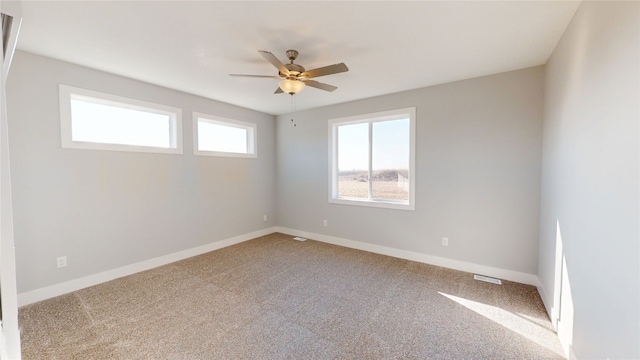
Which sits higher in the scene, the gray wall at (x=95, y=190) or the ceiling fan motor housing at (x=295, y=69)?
the ceiling fan motor housing at (x=295, y=69)

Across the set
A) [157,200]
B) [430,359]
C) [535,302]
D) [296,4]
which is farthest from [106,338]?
[535,302]

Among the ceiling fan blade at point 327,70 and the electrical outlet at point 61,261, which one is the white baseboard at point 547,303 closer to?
the ceiling fan blade at point 327,70

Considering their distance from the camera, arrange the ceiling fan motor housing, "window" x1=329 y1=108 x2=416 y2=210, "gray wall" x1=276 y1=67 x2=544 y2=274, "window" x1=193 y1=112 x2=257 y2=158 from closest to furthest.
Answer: the ceiling fan motor housing < "gray wall" x1=276 y1=67 x2=544 y2=274 < "window" x1=329 y1=108 x2=416 y2=210 < "window" x1=193 y1=112 x2=257 y2=158

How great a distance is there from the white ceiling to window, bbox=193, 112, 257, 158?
101 cm

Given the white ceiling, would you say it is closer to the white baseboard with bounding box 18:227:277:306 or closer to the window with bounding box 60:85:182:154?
the window with bounding box 60:85:182:154

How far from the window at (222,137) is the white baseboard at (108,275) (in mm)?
1590

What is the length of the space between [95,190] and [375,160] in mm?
3924

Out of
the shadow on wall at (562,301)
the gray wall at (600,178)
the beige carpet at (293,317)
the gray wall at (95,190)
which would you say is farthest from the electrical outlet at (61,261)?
the shadow on wall at (562,301)

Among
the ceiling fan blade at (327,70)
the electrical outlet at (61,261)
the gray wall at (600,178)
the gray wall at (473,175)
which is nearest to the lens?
the gray wall at (600,178)

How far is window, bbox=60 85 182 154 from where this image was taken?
9.37 ft

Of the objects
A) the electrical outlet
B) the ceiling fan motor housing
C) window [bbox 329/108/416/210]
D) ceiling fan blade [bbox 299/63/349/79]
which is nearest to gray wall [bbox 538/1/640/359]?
ceiling fan blade [bbox 299/63/349/79]

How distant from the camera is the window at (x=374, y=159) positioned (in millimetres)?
3924

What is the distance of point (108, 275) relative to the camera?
310 centimetres

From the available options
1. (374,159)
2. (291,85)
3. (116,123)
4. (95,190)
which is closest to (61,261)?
(95,190)
